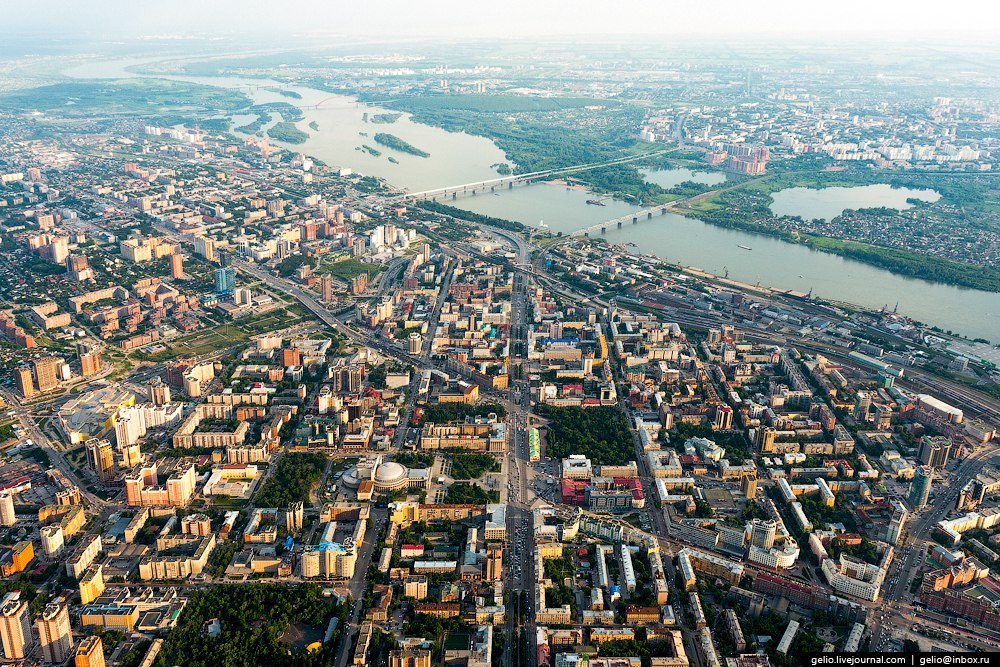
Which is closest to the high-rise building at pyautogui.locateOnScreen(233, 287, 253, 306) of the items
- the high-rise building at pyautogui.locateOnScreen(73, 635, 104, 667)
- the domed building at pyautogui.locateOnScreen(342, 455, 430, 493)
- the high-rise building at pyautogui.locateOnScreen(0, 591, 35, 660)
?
the domed building at pyautogui.locateOnScreen(342, 455, 430, 493)

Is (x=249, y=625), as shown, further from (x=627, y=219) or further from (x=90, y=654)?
(x=627, y=219)

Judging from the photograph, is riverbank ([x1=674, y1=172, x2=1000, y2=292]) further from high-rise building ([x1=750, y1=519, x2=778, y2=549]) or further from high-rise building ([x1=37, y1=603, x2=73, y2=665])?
high-rise building ([x1=37, y1=603, x2=73, y2=665])

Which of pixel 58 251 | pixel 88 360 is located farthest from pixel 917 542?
pixel 58 251

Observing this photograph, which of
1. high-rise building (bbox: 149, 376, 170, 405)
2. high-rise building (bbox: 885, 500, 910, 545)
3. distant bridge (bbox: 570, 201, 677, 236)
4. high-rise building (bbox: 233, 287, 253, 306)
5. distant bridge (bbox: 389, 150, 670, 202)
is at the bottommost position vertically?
high-rise building (bbox: 885, 500, 910, 545)

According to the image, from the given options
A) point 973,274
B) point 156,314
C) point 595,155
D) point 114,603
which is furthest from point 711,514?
point 595,155

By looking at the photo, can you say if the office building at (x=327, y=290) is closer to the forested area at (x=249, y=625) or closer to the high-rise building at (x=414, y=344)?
the high-rise building at (x=414, y=344)
